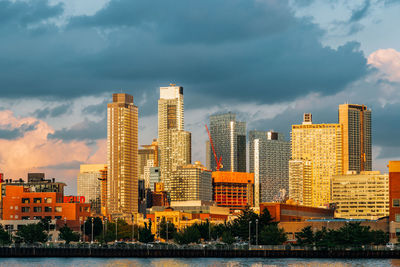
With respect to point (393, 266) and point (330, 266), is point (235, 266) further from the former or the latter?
point (393, 266)

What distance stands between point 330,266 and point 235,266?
24054mm

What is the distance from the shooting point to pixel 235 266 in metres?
199

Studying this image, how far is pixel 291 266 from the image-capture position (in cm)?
19988

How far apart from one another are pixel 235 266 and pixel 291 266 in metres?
14.4

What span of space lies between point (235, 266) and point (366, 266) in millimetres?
32803

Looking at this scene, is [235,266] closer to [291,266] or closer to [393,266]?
[291,266]

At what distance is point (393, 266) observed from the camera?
626ft

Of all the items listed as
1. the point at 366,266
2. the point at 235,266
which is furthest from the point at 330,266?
the point at 235,266

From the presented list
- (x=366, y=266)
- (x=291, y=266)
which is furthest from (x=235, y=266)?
(x=366, y=266)

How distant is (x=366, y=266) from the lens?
195m

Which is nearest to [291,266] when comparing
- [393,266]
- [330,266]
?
[330,266]

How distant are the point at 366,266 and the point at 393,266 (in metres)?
7.20

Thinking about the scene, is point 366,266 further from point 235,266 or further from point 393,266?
point 235,266

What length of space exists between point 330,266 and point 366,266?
353 inches
